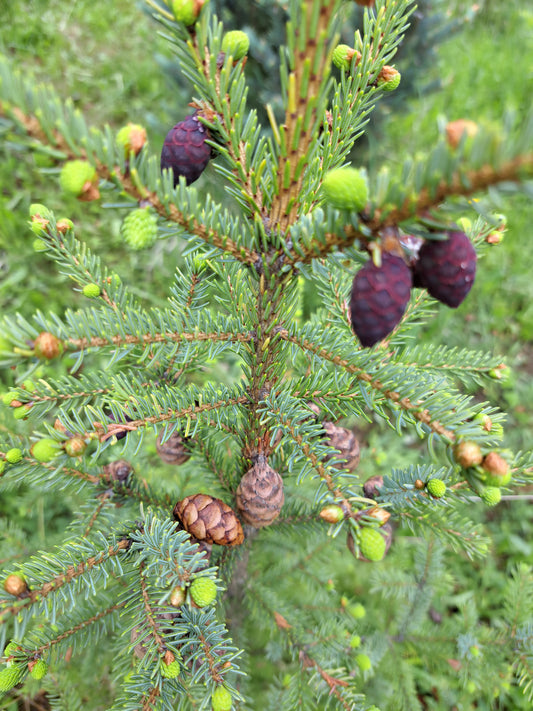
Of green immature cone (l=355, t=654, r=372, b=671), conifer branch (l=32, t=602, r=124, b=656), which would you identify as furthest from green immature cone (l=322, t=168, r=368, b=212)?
green immature cone (l=355, t=654, r=372, b=671)

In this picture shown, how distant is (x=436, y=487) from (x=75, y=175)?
0.75 meters

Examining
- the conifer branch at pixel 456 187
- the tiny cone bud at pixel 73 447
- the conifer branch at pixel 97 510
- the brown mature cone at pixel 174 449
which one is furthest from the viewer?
the brown mature cone at pixel 174 449

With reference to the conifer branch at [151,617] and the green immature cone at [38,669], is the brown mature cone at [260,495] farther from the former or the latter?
the green immature cone at [38,669]

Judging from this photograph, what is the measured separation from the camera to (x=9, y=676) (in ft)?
2.43

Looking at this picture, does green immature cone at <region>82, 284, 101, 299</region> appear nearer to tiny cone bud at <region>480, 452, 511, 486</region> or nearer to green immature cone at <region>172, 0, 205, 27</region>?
green immature cone at <region>172, 0, 205, 27</region>

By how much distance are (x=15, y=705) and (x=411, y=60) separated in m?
3.51

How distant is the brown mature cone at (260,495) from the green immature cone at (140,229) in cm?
57

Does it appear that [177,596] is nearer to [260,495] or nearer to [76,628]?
[260,495]

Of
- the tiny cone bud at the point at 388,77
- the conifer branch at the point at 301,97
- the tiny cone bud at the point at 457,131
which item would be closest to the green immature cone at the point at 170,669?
the conifer branch at the point at 301,97

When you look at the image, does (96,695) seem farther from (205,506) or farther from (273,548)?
(205,506)

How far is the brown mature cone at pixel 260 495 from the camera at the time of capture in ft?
2.92

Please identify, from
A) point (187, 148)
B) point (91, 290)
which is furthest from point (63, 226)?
point (187, 148)

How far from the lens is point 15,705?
1.49 m

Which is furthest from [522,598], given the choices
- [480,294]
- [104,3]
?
[104,3]
